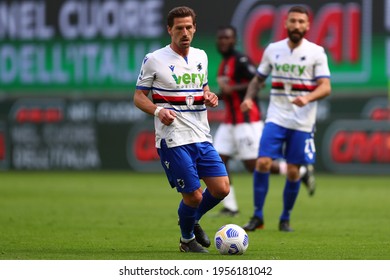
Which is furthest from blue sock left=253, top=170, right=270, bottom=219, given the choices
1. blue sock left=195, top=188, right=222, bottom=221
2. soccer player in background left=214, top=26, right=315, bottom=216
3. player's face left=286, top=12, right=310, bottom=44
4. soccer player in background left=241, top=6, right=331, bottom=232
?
blue sock left=195, top=188, right=222, bottom=221

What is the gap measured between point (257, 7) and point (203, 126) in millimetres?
15936

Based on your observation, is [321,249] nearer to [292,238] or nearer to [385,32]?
[292,238]

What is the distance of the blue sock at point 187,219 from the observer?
1022cm

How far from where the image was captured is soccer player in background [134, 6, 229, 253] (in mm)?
10109

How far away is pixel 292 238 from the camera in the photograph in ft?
38.9

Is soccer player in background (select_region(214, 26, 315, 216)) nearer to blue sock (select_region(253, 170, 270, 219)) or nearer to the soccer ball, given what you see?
blue sock (select_region(253, 170, 270, 219))

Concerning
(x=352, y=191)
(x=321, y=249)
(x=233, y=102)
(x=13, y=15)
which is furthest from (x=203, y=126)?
(x=13, y=15)

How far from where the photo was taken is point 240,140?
51.6ft

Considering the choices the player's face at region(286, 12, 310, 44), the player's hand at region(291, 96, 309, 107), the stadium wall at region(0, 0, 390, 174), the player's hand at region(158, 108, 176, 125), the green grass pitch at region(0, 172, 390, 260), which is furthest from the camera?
the stadium wall at region(0, 0, 390, 174)

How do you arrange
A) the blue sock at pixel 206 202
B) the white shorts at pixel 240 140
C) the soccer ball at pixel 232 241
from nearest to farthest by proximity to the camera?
the soccer ball at pixel 232 241
the blue sock at pixel 206 202
the white shorts at pixel 240 140

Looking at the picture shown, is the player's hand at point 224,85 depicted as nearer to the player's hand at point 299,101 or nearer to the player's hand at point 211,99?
the player's hand at point 299,101

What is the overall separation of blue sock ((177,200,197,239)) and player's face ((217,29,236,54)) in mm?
5725

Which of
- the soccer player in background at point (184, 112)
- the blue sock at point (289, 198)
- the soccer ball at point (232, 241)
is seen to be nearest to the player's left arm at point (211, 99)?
the soccer player in background at point (184, 112)

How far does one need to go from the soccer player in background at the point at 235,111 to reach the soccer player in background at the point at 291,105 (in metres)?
2.48
